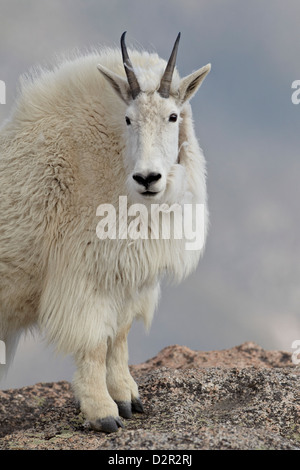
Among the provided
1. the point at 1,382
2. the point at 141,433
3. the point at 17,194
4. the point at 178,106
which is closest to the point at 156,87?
the point at 178,106

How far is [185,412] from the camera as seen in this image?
6.90 metres

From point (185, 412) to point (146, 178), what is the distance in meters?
2.76

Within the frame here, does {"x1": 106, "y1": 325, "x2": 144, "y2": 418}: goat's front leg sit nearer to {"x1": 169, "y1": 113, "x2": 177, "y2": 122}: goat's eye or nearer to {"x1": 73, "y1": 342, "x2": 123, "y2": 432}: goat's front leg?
{"x1": 73, "y1": 342, "x2": 123, "y2": 432}: goat's front leg

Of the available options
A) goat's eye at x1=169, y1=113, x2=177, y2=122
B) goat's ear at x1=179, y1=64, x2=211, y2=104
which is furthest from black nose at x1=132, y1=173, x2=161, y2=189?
goat's ear at x1=179, y1=64, x2=211, y2=104

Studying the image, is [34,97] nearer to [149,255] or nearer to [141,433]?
[149,255]

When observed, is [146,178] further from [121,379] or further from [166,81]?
[121,379]

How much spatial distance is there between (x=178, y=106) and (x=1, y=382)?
4.13 meters

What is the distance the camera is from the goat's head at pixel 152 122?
18.7ft

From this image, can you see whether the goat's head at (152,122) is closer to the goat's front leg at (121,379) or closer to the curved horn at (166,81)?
the curved horn at (166,81)

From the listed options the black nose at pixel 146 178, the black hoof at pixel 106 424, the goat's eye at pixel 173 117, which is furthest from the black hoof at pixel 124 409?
the goat's eye at pixel 173 117

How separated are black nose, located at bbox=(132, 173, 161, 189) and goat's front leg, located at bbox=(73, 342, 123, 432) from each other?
1.83 m

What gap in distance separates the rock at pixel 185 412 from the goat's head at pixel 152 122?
219 cm

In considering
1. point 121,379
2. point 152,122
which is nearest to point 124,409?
point 121,379
